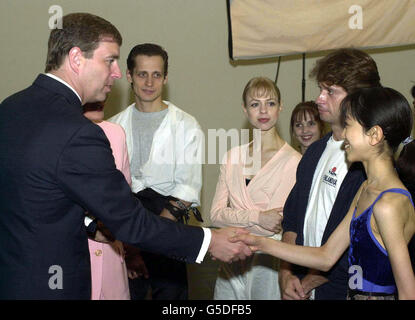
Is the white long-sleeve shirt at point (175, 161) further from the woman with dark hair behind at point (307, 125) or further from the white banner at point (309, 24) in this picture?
the white banner at point (309, 24)

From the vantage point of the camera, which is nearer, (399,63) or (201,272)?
(201,272)

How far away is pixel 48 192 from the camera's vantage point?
1906mm

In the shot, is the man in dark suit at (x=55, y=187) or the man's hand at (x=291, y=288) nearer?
the man in dark suit at (x=55, y=187)

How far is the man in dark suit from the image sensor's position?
1.89 m

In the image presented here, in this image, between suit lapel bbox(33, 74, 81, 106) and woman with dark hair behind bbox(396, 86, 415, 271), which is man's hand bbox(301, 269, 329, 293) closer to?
woman with dark hair behind bbox(396, 86, 415, 271)

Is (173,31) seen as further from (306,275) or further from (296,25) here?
(306,275)

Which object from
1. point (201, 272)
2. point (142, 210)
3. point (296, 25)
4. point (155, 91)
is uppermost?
point (296, 25)

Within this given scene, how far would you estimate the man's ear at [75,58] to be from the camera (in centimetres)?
213

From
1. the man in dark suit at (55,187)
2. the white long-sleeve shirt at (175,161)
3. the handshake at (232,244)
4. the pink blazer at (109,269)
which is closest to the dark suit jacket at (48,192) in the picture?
the man in dark suit at (55,187)

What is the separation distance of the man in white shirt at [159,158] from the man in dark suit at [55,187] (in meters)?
1.20

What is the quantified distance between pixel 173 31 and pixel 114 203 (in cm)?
370
